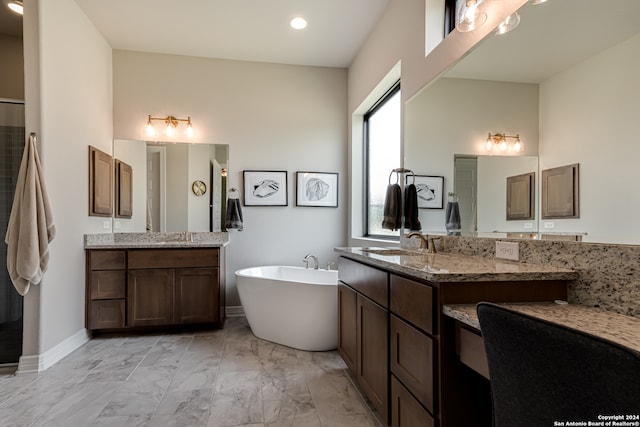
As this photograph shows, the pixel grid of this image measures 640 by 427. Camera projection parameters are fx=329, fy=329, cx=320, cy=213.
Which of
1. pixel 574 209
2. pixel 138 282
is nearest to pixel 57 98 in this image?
pixel 138 282

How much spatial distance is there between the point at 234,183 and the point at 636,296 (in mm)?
3583

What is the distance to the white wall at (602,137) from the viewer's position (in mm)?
1040

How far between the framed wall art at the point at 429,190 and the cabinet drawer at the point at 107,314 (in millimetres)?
2933

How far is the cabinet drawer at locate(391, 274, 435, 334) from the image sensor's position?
125 cm

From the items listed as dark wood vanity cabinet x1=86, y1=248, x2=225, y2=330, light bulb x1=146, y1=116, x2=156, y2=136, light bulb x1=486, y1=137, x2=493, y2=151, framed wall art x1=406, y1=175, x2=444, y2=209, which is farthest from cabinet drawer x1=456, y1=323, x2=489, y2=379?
light bulb x1=146, y1=116, x2=156, y2=136

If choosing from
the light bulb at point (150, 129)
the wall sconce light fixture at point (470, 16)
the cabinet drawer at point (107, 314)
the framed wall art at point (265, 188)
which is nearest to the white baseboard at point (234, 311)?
the cabinet drawer at point (107, 314)

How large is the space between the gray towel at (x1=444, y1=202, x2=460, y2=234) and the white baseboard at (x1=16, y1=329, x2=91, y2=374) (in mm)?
3085

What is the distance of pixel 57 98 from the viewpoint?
8.67 ft

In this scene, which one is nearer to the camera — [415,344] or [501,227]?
[415,344]

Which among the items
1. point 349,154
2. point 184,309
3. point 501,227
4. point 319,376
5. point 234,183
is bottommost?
point 319,376

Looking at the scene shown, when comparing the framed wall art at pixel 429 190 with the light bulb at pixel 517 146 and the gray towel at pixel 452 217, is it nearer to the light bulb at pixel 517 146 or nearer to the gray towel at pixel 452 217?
the gray towel at pixel 452 217

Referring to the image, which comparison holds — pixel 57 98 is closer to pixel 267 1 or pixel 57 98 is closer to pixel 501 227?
pixel 267 1

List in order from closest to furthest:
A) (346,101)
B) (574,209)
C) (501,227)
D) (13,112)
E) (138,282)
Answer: (574,209), (501,227), (13,112), (138,282), (346,101)

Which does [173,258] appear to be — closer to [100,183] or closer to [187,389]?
[100,183]
